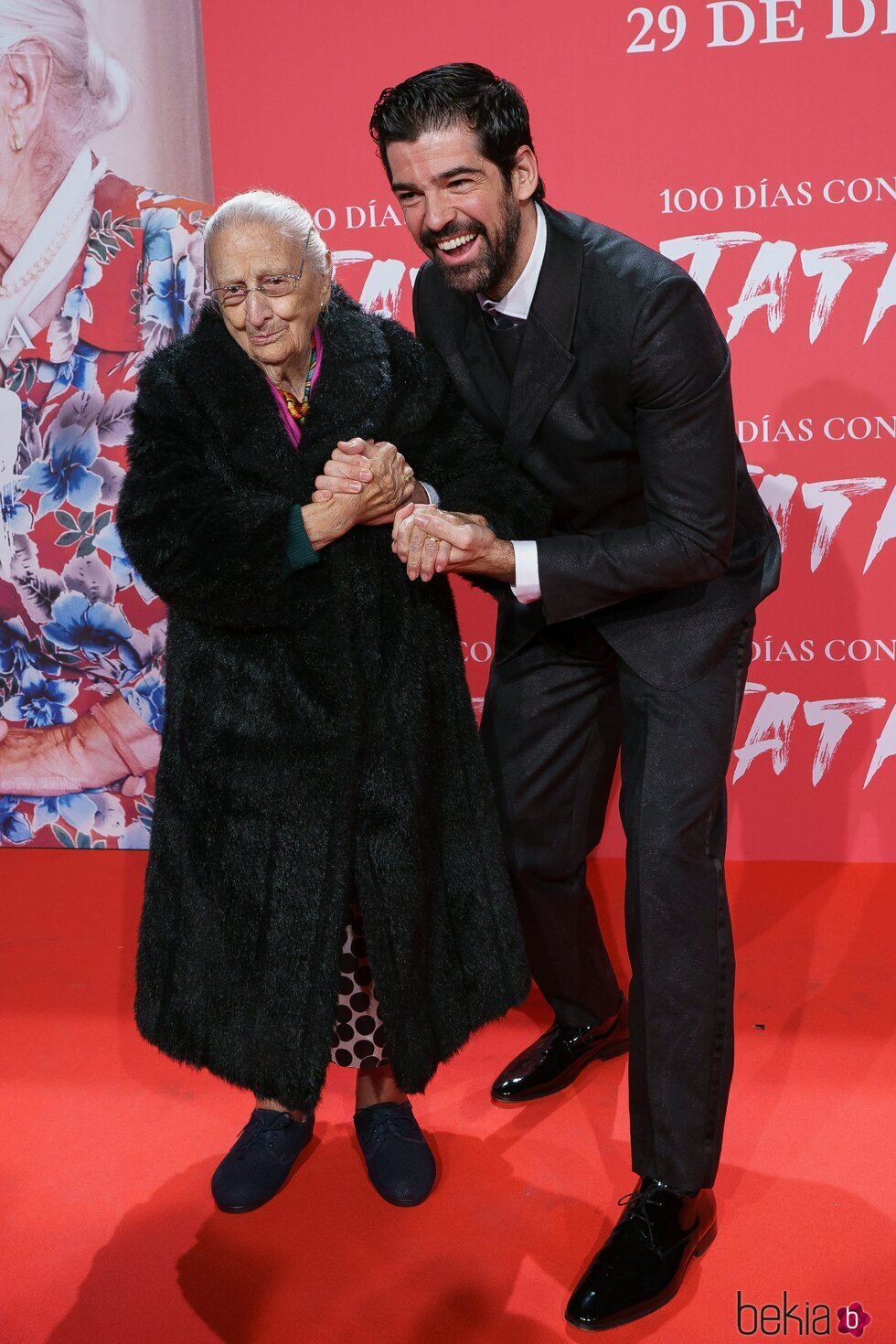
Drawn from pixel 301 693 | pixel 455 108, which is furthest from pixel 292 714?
pixel 455 108

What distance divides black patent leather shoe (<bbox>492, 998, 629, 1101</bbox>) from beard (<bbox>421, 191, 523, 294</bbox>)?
1577 millimetres

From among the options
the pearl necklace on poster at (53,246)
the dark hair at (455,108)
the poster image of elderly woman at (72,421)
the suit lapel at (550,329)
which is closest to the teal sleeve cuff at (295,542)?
the suit lapel at (550,329)

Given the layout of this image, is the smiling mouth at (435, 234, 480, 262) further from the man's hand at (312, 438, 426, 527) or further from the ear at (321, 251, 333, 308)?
the man's hand at (312, 438, 426, 527)

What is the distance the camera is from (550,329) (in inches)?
82.1

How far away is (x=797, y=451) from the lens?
11.6ft

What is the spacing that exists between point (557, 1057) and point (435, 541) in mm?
1276

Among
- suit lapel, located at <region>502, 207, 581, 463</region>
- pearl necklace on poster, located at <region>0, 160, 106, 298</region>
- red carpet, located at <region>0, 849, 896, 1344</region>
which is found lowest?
red carpet, located at <region>0, 849, 896, 1344</region>

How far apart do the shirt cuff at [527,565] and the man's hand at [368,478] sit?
210mm

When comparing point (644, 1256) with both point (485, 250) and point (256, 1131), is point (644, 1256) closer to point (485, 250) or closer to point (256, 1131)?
point (256, 1131)

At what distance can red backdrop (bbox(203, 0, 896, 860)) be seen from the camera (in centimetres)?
333

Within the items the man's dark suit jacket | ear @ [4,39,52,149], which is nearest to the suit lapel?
the man's dark suit jacket

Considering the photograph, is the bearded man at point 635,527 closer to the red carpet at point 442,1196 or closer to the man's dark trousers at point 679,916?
the man's dark trousers at point 679,916

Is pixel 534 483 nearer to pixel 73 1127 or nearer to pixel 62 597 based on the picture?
pixel 73 1127

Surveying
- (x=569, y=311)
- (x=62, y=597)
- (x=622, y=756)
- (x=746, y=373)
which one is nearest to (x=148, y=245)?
(x=62, y=597)
